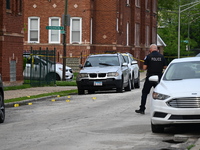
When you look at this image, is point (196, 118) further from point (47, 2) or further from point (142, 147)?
point (47, 2)

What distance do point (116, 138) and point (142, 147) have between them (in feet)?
4.39

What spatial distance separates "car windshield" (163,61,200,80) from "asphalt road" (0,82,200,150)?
44.0 inches

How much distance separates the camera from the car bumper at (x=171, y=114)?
1249cm

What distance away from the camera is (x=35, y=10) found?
170 ft

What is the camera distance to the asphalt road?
38.2ft

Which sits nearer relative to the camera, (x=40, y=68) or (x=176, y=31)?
(x=40, y=68)

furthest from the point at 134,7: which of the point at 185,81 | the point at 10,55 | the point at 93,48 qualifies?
the point at 185,81

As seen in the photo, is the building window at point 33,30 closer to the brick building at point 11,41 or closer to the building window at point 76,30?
the building window at point 76,30

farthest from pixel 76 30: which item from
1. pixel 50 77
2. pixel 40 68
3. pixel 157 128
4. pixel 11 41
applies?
pixel 157 128

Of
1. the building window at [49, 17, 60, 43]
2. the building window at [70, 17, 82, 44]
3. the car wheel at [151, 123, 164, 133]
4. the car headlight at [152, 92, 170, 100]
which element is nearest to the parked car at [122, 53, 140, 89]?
the car wheel at [151, 123, 164, 133]

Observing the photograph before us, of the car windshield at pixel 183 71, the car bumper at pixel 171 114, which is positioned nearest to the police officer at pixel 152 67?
the car windshield at pixel 183 71

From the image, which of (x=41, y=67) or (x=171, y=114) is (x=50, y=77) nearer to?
(x=41, y=67)

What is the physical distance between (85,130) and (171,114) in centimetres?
217

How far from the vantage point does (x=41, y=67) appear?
1315 inches
